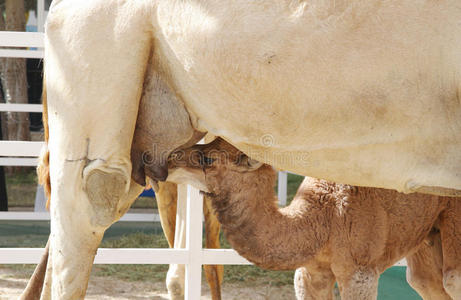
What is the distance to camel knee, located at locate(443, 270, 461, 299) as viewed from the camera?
3.26m

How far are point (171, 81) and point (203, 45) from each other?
0.24 metres

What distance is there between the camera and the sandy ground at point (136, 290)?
5809 mm

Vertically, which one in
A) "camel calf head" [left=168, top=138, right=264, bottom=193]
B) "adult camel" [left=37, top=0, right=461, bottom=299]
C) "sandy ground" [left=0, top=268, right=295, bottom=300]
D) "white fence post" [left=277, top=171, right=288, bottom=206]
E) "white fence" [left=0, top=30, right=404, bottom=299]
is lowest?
"sandy ground" [left=0, top=268, right=295, bottom=300]

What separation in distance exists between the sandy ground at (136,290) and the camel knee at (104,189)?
10.8 ft

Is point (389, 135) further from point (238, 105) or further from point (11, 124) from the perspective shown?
point (11, 124)

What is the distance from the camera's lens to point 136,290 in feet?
20.1

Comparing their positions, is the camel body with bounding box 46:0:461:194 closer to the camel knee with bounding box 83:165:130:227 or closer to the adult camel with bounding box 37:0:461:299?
the adult camel with bounding box 37:0:461:299

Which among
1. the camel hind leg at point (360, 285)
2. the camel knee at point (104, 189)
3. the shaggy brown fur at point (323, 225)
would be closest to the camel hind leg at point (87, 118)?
the camel knee at point (104, 189)

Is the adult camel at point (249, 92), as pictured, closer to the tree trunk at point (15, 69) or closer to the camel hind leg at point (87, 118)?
the camel hind leg at point (87, 118)

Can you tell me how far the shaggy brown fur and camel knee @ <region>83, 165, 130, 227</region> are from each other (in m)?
0.52

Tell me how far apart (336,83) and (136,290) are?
4364 mm

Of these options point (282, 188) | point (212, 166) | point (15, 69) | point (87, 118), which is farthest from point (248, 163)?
point (15, 69)

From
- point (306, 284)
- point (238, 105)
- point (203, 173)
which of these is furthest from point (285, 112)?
point (306, 284)

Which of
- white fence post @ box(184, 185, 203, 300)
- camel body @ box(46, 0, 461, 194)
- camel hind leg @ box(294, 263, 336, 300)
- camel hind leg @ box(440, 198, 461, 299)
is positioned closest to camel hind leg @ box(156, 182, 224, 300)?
white fence post @ box(184, 185, 203, 300)
